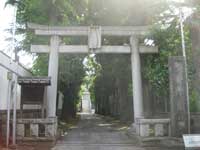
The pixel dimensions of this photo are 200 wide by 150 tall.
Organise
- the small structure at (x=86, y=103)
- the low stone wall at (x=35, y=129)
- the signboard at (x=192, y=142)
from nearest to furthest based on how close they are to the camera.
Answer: the signboard at (x=192, y=142)
the low stone wall at (x=35, y=129)
the small structure at (x=86, y=103)

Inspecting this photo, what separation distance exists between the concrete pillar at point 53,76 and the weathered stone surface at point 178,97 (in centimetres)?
552

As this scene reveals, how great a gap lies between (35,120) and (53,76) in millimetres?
2921

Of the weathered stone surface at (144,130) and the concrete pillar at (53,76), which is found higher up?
the concrete pillar at (53,76)

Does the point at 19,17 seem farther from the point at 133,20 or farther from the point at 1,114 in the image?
the point at 1,114

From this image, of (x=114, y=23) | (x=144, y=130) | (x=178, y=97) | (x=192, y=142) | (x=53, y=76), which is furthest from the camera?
(x=114, y=23)

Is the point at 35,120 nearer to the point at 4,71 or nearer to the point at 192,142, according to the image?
the point at 4,71

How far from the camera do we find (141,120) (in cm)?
1374

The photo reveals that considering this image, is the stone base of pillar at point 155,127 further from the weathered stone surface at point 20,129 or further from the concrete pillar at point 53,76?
the weathered stone surface at point 20,129

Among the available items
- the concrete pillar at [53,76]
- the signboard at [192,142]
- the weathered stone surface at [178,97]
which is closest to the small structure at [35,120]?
the concrete pillar at [53,76]

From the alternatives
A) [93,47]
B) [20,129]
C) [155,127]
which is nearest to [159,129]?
[155,127]

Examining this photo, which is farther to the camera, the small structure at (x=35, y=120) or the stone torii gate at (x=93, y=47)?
the stone torii gate at (x=93, y=47)

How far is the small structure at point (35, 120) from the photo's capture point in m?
13.2

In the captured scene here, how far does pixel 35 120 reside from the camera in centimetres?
1328

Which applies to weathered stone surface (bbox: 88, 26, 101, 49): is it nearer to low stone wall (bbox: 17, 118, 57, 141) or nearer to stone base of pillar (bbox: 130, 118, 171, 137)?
low stone wall (bbox: 17, 118, 57, 141)
